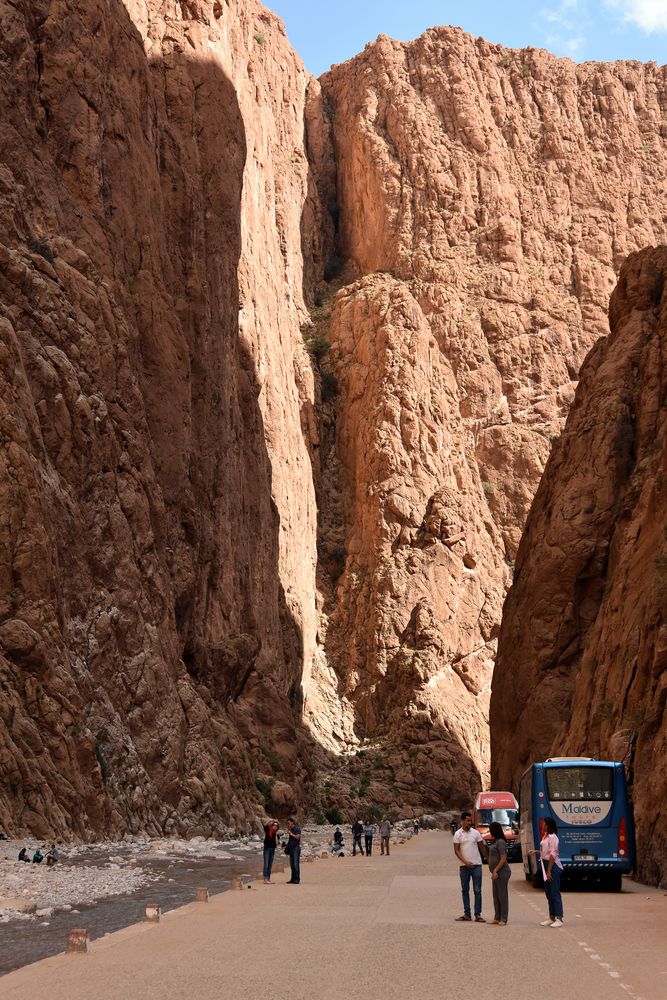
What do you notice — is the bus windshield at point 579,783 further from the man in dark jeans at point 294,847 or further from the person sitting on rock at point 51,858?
the person sitting on rock at point 51,858

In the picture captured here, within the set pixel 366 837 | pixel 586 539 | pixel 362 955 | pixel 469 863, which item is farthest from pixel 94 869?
pixel 586 539

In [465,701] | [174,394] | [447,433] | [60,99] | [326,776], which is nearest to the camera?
[60,99]

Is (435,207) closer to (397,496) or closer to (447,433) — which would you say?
(447,433)

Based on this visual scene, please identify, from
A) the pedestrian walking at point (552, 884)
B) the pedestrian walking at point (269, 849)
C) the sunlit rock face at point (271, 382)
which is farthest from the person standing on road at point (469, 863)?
the sunlit rock face at point (271, 382)

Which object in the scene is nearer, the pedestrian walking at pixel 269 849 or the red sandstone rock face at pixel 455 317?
the pedestrian walking at pixel 269 849

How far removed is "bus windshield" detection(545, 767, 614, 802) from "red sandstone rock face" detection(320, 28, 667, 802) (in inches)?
1670

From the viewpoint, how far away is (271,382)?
218 feet

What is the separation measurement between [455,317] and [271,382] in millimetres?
22208

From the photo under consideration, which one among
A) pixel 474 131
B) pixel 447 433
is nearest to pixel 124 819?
pixel 447 433

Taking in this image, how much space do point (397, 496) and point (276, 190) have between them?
942 inches

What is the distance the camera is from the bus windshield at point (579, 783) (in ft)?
65.5

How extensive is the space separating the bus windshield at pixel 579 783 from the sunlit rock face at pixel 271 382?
424 inches

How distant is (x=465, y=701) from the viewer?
67312 millimetres

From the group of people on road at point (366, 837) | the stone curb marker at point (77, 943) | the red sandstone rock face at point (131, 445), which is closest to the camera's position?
the stone curb marker at point (77, 943)
